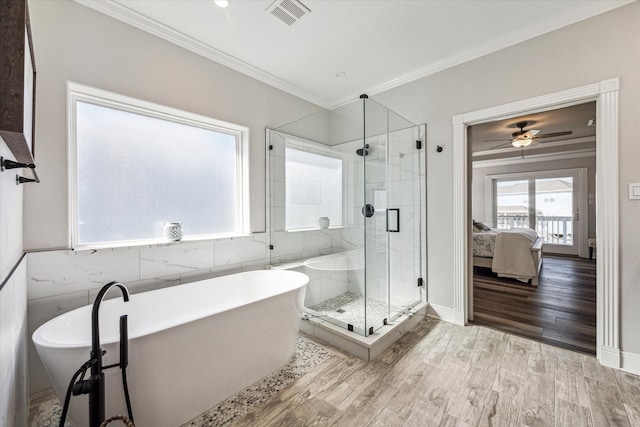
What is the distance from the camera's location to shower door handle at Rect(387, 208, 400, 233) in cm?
285

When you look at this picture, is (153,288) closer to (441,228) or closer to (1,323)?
(1,323)

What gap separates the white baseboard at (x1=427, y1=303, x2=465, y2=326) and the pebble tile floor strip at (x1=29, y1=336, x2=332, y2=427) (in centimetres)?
136

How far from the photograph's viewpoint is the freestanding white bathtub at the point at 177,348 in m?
1.22

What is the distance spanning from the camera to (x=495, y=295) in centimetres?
353

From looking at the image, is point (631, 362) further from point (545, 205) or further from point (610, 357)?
point (545, 205)

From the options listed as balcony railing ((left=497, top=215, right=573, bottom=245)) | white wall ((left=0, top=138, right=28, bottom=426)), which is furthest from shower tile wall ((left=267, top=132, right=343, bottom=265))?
balcony railing ((left=497, top=215, right=573, bottom=245))

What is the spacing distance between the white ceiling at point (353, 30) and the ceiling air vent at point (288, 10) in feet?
0.18

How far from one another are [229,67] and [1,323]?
2547mm

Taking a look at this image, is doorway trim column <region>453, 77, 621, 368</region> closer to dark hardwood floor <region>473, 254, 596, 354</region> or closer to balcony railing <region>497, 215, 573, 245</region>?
dark hardwood floor <region>473, 254, 596, 354</region>

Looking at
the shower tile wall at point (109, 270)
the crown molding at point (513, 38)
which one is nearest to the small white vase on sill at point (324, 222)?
the shower tile wall at point (109, 270)

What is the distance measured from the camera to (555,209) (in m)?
6.38

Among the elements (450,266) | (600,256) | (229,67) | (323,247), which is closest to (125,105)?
(229,67)

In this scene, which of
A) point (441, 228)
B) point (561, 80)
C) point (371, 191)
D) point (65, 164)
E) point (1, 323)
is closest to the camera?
point (1, 323)

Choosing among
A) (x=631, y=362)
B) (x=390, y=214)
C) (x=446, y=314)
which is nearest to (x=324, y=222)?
(x=390, y=214)
